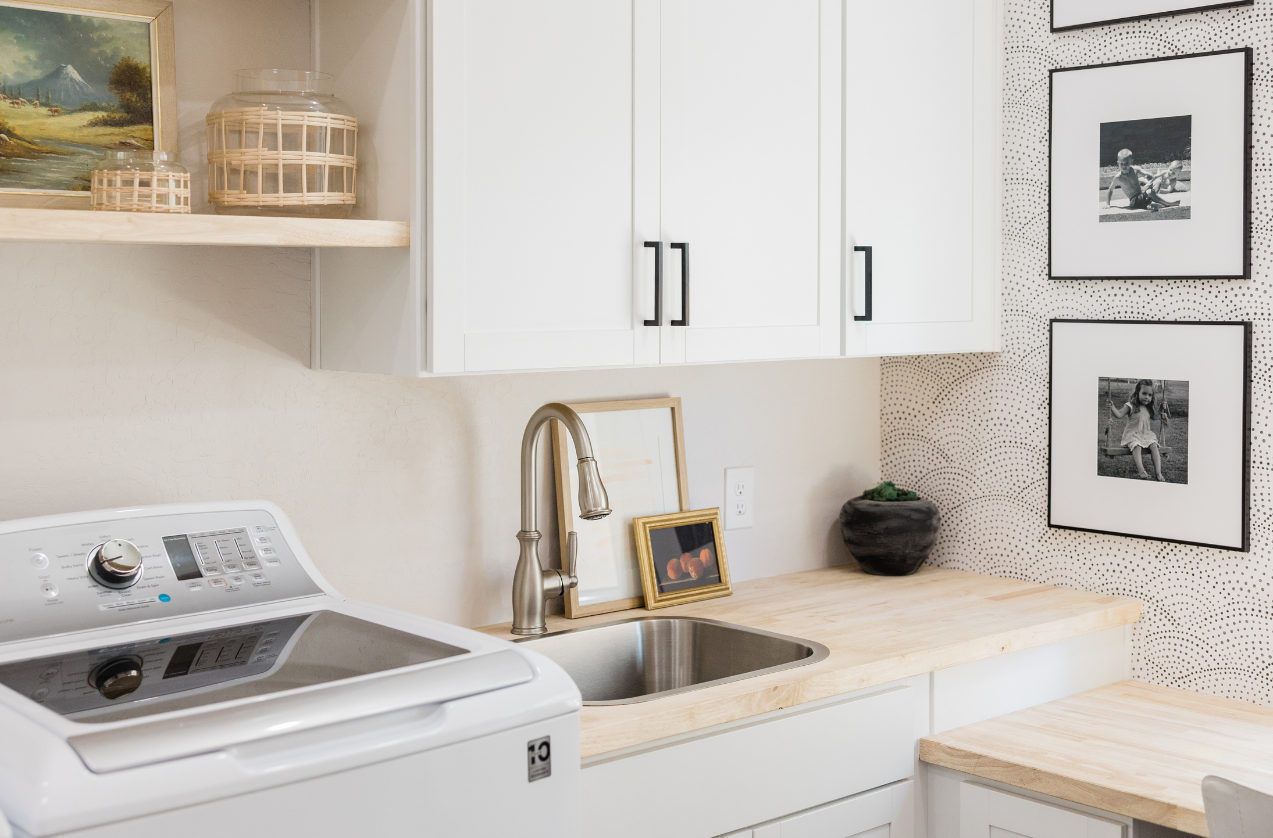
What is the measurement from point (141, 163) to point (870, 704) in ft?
4.42

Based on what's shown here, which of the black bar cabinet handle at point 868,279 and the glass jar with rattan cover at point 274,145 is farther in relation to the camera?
the black bar cabinet handle at point 868,279

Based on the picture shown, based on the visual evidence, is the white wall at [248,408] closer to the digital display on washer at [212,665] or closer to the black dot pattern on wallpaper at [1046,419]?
the digital display on washer at [212,665]

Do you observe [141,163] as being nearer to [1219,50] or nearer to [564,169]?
[564,169]

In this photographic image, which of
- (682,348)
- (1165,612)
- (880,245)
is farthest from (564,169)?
(1165,612)

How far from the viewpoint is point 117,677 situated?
1.23 metres

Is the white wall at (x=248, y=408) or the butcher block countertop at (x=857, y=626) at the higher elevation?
the white wall at (x=248, y=408)

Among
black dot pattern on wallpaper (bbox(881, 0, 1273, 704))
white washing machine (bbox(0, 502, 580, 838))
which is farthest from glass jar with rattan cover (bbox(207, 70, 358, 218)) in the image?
black dot pattern on wallpaper (bbox(881, 0, 1273, 704))

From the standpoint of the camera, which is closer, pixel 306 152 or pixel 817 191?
pixel 306 152

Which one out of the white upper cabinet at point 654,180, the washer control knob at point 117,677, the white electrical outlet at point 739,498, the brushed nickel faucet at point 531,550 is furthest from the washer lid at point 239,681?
the white electrical outlet at point 739,498

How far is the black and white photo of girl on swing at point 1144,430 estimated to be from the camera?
2.29m

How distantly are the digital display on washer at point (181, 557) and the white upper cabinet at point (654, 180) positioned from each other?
38 centimetres

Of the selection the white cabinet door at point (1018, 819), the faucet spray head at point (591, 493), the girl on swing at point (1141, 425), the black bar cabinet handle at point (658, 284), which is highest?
the black bar cabinet handle at point (658, 284)

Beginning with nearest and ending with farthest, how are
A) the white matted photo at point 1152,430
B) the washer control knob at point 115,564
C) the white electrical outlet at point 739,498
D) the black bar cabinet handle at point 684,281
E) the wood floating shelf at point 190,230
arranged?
the wood floating shelf at point 190,230 < the washer control knob at point 115,564 < the black bar cabinet handle at point 684,281 < the white matted photo at point 1152,430 < the white electrical outlet at point 739,498

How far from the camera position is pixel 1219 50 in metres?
2.21
